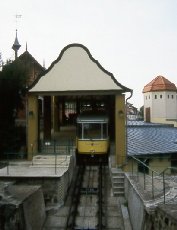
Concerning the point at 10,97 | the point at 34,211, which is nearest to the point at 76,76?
the point at 10,97

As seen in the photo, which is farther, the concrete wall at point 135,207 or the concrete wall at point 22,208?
the concrete wall at point 135,207

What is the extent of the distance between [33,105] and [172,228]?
14.2 meters

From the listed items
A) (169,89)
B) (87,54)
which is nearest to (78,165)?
(87,54)

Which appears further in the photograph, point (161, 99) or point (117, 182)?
point (161, 99)

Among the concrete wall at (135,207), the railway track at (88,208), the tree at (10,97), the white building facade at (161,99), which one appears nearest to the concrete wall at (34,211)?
the railway track at (88,208)

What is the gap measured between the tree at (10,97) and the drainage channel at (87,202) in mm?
5161

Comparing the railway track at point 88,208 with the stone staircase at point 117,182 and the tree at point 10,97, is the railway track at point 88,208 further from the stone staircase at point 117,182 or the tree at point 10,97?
the tree at point 10,97

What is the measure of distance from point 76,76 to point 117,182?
689 centimetres

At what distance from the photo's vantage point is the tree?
2420 cm

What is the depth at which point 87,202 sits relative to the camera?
730 inches

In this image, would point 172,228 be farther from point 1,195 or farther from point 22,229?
point 1,195

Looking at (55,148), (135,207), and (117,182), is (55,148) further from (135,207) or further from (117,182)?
(135,207)

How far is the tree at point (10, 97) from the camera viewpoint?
79.4 feet

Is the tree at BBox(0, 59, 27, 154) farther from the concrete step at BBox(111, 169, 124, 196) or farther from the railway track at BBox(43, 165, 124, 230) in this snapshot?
the concrete step at BBox(111, 169, 124, 196)
